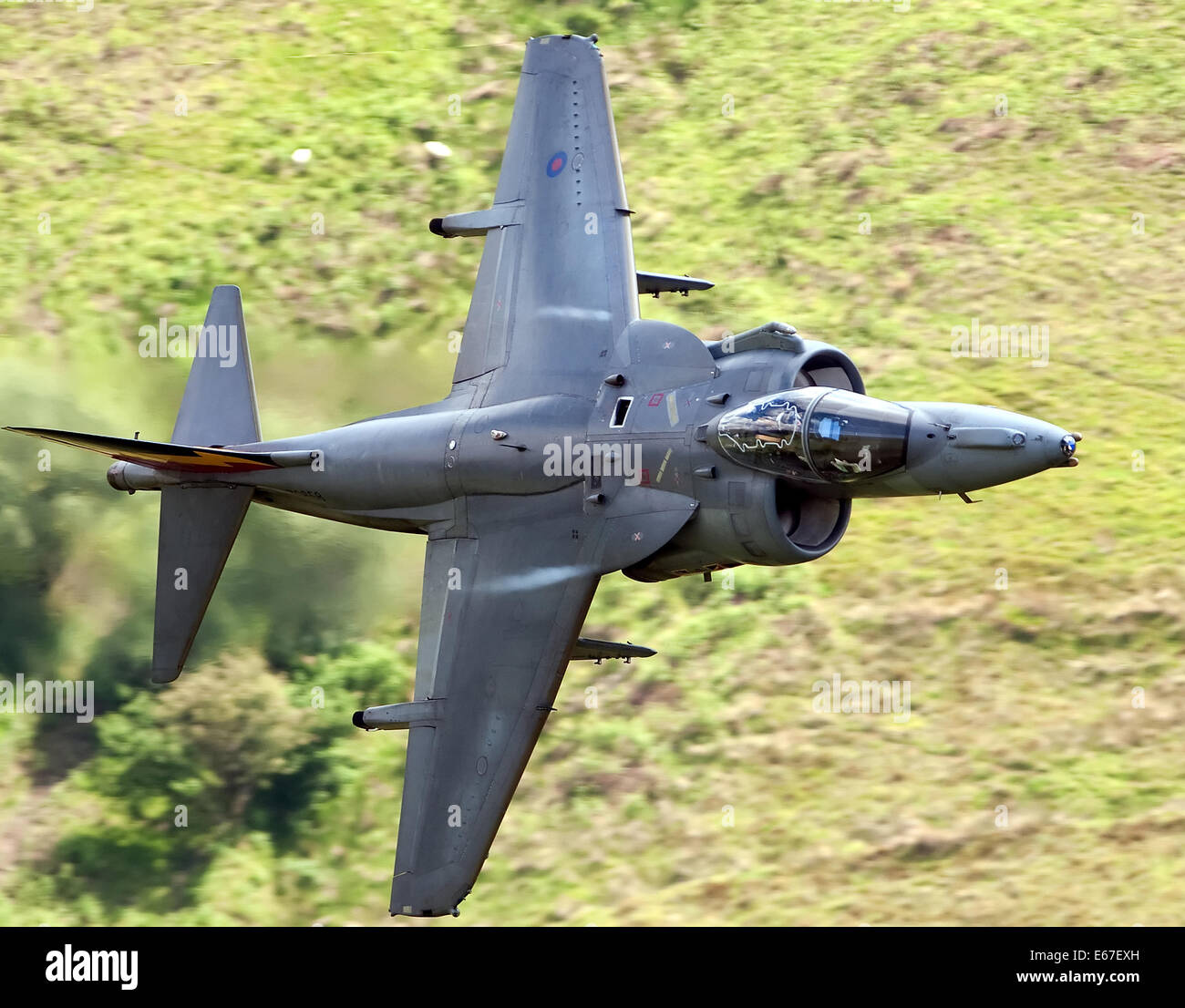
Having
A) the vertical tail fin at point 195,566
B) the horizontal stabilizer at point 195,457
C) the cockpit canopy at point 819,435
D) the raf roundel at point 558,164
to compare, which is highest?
the raf roundel at point 558,164

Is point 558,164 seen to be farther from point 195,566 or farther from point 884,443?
point 884,443

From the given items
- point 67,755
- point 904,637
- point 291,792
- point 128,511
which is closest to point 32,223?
point 128,511

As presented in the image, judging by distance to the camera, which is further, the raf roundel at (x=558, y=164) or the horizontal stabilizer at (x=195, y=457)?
the raf roundel at (x=558, y=164)

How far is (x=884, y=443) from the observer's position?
16078 millimetres

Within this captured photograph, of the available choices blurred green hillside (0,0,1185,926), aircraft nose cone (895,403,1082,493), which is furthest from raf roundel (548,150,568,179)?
aircraft nose cone (895,403,1082,493)

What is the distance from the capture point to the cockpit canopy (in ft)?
53.0

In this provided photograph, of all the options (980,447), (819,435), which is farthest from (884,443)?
(980,447)

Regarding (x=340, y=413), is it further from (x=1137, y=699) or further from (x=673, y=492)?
(x=1137, y=699)

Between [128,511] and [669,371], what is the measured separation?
11796 mm

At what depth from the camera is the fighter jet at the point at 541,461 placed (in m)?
16.8

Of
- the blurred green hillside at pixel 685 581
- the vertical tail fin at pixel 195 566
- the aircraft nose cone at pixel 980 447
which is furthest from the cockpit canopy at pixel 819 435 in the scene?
the blurred green hillside at pixel 685 581

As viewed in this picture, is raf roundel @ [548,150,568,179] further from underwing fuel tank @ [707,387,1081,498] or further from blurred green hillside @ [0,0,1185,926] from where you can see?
blurred green hillside @ [0,0,1185,926]

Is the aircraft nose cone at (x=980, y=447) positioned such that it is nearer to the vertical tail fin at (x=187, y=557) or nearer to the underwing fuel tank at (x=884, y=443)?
the underwing fuel tank at (x=884, y=443)

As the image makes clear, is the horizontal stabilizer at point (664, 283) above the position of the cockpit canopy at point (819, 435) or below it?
below
